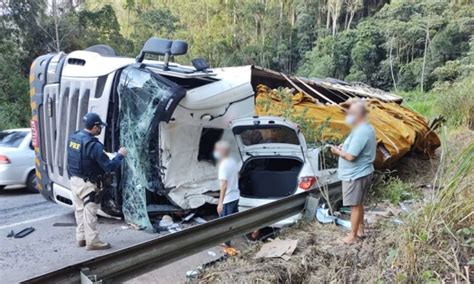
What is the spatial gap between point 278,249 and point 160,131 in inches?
122

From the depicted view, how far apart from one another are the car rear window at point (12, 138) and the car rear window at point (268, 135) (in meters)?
5.51

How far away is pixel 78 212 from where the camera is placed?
527cm

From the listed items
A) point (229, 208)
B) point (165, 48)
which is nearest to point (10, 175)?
point (165, 48)

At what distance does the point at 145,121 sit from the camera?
562 cm

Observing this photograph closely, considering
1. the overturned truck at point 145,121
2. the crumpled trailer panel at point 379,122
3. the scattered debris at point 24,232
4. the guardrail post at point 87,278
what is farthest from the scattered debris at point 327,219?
the scattered debris at point 24,232

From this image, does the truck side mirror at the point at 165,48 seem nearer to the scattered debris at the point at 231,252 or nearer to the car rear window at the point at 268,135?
the car rear window at the point at 268,135

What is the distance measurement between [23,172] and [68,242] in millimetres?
3940

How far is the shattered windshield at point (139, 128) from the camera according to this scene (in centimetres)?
556

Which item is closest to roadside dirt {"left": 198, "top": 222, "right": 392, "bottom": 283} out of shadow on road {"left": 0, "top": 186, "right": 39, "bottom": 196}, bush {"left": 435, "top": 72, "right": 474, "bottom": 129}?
shadow on road {"left": 0, "top": 186, "right": 39, "bottom": 196}

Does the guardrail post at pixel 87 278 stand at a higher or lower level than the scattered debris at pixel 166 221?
higher

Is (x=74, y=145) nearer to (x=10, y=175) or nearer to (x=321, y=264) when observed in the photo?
(x=321, y=264)

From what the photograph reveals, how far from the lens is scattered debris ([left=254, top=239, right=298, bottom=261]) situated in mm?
3430

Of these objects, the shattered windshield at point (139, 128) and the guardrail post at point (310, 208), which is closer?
the guardrail post at point (310, 208)

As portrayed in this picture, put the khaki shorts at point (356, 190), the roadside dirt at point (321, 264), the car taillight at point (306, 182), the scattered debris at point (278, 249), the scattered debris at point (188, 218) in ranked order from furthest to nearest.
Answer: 1. the scattered debris at point (188, 218)
2. the car taillight at point (306, 182)
3. the khaki shorts at point (356, 190)
4. the scattered debris at point (278, 249)
5. the roadside dirt at point (321, 264)
